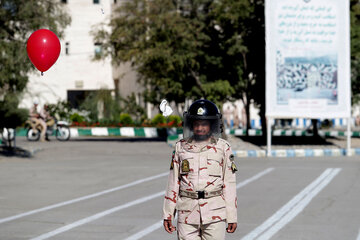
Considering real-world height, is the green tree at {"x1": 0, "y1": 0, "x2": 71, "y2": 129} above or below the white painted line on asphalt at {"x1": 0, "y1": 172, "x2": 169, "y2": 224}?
above

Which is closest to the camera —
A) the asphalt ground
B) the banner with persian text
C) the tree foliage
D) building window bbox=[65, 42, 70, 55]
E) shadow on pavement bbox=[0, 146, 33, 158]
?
the asphalt ground

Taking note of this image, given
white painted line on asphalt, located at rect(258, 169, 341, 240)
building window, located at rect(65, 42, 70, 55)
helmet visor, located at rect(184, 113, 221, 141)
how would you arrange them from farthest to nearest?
building window, located at rect(65, 42, 70, 55), white painted line on asphalt, located at rect(258, 169, 341, 240), helmet visor, located at rect(184, 113, 221, 141)

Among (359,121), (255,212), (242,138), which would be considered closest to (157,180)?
(255,212)

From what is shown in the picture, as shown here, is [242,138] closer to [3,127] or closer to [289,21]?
[289,21]

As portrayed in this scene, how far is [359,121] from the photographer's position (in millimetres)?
54844

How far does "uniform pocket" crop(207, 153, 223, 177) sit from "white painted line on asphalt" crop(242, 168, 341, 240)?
3.41 meters

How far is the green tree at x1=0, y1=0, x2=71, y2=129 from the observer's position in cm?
2206

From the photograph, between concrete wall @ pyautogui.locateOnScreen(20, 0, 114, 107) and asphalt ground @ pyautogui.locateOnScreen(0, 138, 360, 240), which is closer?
asphalt ground @ pyautogui.locateOnScreen(0, 138, 360, 240)

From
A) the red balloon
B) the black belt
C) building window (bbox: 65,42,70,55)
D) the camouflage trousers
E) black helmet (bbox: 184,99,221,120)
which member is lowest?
the camouflage trousers

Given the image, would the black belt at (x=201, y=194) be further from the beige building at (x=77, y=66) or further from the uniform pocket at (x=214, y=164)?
the beige building at (x=77, y=66)

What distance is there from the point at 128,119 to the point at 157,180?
88.1ft

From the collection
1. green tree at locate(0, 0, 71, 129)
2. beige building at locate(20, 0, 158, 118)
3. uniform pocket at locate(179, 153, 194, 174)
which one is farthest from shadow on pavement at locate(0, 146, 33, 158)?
beige building at locate(20, 0, 158, 118)

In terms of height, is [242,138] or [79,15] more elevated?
[79,15]

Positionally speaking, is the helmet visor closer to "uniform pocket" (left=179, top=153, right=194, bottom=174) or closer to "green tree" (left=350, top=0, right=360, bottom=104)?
"uniform pocket" (left=179, top=153, right=194, bottom=174)
